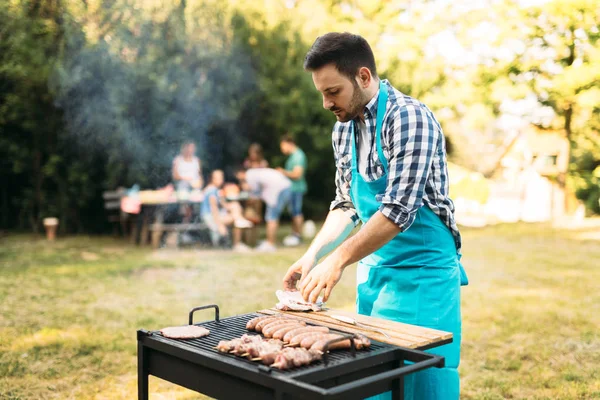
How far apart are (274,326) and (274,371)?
1.57 ft

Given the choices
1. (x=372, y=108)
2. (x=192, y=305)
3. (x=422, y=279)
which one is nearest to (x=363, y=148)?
(x=372, y=108)

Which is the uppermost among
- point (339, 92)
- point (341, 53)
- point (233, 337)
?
point (341, 53)

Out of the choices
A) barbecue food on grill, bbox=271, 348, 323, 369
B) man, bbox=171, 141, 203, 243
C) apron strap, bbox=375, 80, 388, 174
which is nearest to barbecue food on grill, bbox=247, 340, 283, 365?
barbecue food on grill, bbox=271, 348, 323, 369

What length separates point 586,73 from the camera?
17812mm

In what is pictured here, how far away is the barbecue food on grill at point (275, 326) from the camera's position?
2477mm

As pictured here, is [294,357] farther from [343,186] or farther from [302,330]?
[343,186]

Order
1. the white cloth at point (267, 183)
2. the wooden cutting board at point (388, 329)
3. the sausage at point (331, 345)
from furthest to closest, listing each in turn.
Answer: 1. the white cloth at point (267, 183)
2. the wooden cutting board at point (388, 329)
3. the sausage at point (331, 345)

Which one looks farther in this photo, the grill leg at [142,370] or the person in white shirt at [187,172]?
the person in white shirt at [187,172]

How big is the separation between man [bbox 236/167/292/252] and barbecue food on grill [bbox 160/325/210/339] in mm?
8642

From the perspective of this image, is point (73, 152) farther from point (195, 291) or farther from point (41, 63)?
point (195, 291)

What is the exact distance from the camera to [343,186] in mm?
2953

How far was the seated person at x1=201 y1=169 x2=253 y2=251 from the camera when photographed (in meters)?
11.3

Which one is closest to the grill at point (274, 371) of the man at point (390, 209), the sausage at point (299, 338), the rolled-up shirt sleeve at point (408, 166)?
the sausage at point (299, 338)

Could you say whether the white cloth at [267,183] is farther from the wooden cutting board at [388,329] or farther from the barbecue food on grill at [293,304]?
the wooden cutting board at [388,329]
